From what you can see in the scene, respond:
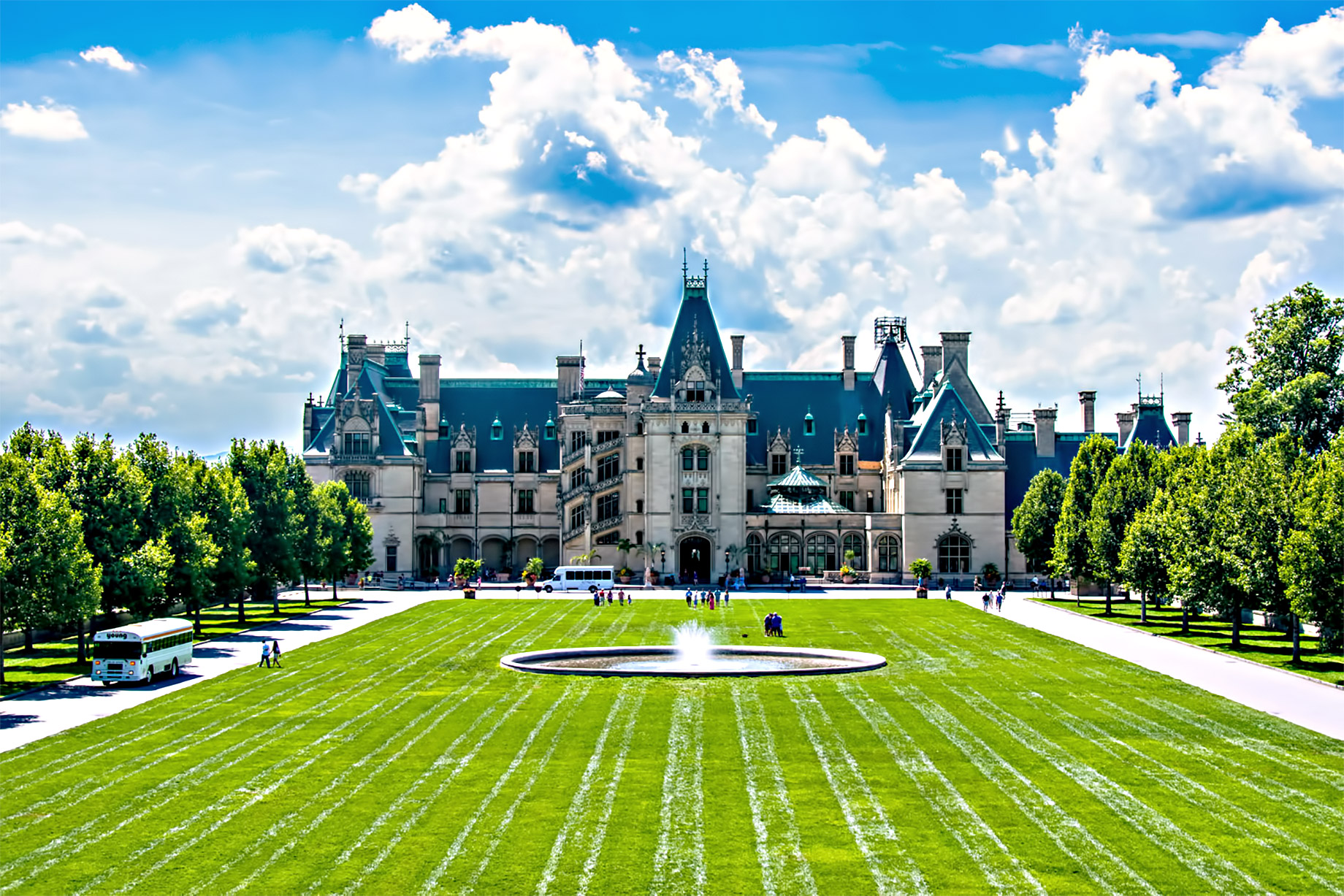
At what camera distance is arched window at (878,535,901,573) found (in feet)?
340

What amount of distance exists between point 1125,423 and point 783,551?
1231 inches

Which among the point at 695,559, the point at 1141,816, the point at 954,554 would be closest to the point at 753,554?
the point at 695,559

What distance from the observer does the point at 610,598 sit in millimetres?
81312

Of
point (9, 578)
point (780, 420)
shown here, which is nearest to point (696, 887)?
point (9, 578)

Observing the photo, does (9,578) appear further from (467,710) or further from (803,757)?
(803,757)

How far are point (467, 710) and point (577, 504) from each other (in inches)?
2653

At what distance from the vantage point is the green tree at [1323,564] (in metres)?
43.0

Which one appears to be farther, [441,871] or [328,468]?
[328,468]

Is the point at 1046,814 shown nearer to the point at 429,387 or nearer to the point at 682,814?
the point at 682,814

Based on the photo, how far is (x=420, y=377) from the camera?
4525 inches

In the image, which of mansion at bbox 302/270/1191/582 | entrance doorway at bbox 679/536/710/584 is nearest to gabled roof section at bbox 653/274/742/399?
mansion at bbox 302/270/1191/582

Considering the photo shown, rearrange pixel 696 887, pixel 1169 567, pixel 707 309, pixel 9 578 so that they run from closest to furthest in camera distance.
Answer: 1. pixel 696 887
2. pixel 9 578
3. pixel 1169 567
4. pixel 707 309

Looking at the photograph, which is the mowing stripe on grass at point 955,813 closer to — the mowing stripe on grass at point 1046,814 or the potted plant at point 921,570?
the mowing stripe on grass at point 1046,814

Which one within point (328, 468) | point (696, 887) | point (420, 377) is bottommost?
point (696, 887)
